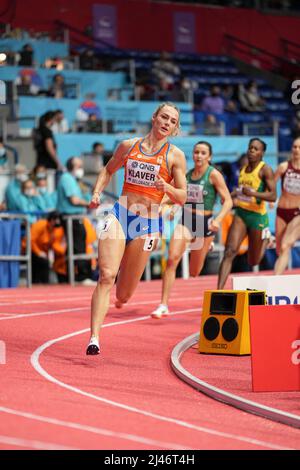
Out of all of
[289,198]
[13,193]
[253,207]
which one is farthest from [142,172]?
[13,193]

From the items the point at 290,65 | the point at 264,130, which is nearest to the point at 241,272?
the point at 264,130

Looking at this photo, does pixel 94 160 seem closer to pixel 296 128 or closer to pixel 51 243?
pixel 51 243

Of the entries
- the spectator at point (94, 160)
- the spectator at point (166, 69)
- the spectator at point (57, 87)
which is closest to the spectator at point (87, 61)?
the spectator at point (166, 69)

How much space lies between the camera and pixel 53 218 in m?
18.0

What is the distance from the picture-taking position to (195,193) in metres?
12.6

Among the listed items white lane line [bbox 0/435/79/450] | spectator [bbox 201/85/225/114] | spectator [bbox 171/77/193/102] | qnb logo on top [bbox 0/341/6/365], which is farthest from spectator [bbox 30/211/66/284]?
white lane line [bbox 0/435/79/450]

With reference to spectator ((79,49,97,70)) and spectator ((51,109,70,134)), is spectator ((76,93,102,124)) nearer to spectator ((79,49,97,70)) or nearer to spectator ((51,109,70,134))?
spectator ((51,109,70,134))

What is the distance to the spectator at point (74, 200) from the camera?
58.4 feet

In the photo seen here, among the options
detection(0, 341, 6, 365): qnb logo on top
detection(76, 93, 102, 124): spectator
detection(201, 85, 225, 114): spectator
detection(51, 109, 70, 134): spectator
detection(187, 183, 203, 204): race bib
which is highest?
detection(201, 85, 225, 114): spectator

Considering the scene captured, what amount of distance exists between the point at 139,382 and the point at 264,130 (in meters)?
21.1

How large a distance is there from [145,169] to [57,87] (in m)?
16.1

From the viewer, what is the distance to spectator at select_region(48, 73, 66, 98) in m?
24.7

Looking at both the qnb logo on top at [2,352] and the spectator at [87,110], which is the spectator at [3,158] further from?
the qnb logo on top at [2,352]

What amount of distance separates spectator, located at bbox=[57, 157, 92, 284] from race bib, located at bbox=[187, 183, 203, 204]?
5.33m
